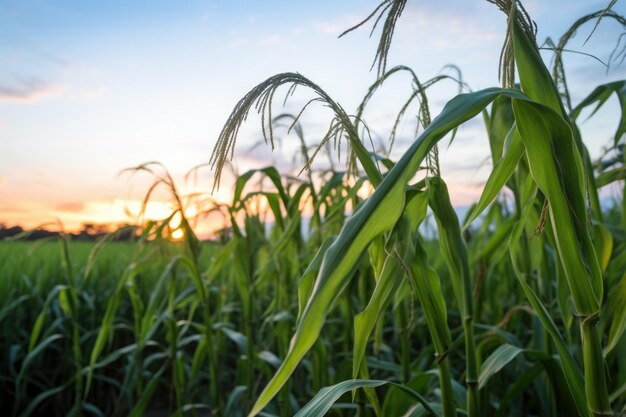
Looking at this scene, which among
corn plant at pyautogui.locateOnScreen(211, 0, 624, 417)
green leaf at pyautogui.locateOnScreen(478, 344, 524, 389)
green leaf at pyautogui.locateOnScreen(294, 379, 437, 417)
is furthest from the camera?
green leaf at pyautogui.locateOnScreen(478, 344, 524, 389)

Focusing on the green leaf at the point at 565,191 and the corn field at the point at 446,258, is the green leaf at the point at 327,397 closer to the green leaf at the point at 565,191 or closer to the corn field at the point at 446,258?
the corn field at the point at 446,258

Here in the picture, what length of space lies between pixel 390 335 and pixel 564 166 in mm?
2399

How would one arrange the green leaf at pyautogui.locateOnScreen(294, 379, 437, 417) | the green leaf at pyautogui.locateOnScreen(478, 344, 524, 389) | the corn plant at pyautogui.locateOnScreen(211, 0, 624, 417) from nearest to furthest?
the corn plant at pyautogui.locateOnScreen(211, 0, 624, 417) < the green leaf at pyautogui.locateOnScreen(294, 379, 437, 417) < the green leaf at pyautogui.locateOnScreen(478, 344, 524, 389)

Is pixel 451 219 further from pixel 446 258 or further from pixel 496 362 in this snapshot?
pixel 496 362

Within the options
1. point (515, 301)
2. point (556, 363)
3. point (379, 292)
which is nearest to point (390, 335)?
point (515, 301)

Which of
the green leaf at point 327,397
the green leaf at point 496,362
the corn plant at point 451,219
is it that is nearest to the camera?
the corn plant at point 451,219

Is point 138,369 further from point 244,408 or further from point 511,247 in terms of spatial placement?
point 511,247

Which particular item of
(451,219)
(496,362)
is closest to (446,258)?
(451,219)

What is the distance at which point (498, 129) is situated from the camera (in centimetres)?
108

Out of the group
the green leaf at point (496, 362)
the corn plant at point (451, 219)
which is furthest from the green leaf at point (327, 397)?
the green leaf at point (496, 362)

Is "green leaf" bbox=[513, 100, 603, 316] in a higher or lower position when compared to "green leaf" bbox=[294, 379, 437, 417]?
higher

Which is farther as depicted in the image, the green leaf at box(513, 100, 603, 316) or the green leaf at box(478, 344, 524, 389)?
the green leaf at box(478, 344, 524, 389)

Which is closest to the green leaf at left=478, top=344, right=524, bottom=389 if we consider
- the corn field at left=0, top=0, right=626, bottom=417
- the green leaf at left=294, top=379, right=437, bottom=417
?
the corn field at left=0, top=0, right=626, bottom=417

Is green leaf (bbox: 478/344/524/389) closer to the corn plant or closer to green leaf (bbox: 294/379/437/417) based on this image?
the corn plant
